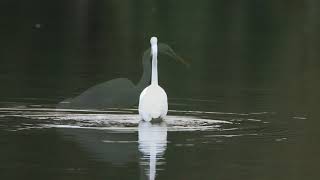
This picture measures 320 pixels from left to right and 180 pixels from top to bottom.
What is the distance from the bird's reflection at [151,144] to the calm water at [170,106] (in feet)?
0.04

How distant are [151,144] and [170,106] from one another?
3.80 m

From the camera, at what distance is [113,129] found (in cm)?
1419

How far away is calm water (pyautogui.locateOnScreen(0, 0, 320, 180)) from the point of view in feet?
38.6

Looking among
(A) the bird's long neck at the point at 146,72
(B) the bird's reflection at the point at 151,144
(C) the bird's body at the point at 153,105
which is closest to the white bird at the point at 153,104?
(C) the bird's body at the point at 153,105

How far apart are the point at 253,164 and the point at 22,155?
96.5 inches

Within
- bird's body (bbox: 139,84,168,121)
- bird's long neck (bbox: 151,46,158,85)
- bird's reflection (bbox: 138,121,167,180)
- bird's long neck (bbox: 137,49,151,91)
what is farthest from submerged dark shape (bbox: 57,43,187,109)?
bird's body (bbox: 139,84,168,121)

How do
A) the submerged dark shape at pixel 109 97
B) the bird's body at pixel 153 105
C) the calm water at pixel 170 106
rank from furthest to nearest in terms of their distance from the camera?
the submerged dark shape at pixel 109 97, the bird's body at pixel 153 105, the calm water at pixel 170 106

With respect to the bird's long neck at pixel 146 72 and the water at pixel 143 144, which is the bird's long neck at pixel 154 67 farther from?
the bird's long neck at pixel 146 72

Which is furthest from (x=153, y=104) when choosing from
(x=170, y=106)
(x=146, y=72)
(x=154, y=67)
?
(x=170, y=106)

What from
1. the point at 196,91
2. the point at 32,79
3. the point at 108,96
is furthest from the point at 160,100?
the point at 32,79

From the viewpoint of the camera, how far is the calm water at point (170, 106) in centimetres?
1177

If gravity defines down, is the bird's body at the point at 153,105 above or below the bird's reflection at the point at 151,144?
above

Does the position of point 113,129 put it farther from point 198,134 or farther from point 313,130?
point 313,130

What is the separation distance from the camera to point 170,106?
55.3 feet
